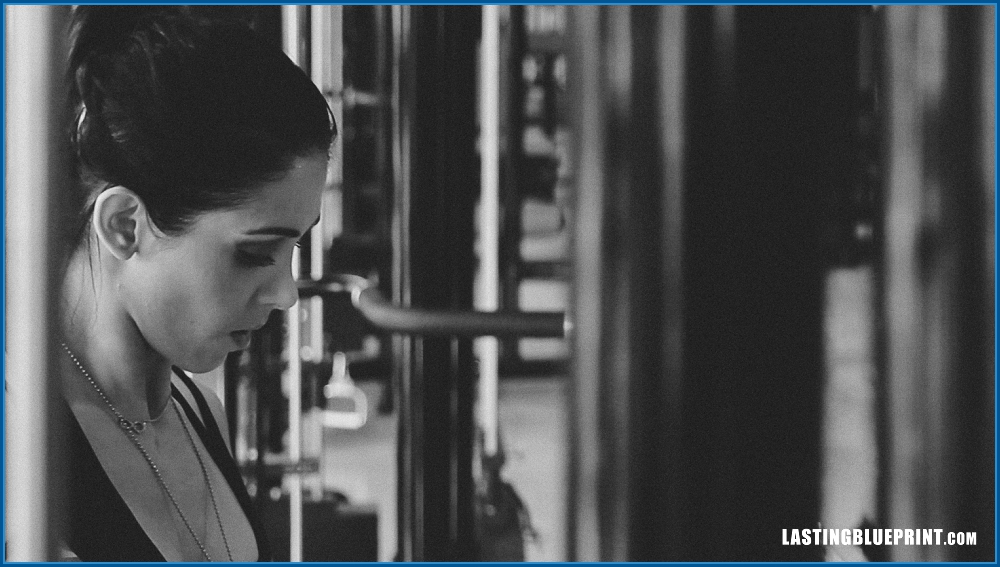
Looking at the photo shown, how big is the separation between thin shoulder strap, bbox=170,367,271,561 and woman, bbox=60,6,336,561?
2.3 inches

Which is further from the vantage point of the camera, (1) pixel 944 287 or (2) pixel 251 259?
(2) pixel 251 259

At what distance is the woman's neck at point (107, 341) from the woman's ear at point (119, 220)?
0.02m

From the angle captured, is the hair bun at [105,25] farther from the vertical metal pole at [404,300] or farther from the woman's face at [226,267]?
the vertical metal pole at [404,300]

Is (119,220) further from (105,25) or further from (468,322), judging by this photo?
(468,322)

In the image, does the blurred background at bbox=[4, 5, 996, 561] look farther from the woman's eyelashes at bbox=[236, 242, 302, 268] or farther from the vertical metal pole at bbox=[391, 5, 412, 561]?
the vertical metal pole at bbox=[391, 5, 412, 561]

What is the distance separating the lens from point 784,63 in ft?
0.98

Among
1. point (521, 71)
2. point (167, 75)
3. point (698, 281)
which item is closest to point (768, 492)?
point (698, 281)

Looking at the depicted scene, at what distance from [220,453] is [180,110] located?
1.02 ft

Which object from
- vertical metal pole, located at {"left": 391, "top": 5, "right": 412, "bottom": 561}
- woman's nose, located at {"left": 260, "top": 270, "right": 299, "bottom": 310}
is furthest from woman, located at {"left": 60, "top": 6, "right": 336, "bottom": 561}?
vertical metal pole, located at {"left": 391, "top": 5, "right": 412, "bottom": 561}

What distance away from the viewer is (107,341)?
28.6 inches

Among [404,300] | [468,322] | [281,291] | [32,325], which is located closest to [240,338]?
[281,291]

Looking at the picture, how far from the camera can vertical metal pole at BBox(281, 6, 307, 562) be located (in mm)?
905

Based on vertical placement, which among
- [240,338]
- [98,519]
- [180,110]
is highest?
[180,110]

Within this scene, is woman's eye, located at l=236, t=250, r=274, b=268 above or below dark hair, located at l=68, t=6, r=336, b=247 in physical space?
below
